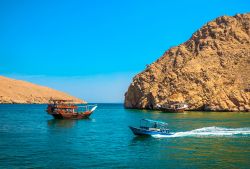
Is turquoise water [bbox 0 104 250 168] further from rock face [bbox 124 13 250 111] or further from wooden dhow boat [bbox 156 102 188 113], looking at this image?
rock face [bbox 124 13 250 111]

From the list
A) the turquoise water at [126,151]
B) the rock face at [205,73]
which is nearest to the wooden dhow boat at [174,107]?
the rock face at [205,73]

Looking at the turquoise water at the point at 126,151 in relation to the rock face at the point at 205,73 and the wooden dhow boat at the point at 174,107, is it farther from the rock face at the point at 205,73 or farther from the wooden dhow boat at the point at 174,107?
the rock face at the point at 205,73

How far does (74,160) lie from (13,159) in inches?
214

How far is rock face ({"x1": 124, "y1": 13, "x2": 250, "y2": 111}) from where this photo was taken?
131375mm

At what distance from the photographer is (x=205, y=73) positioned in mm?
139125

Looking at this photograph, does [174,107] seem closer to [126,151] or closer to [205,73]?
[205,73]

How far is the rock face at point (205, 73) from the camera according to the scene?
13138 centimetres

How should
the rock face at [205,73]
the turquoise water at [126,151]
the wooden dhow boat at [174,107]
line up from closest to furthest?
the turquoise water at [126,151]
the wooden dhow boat at [174,107]
the rock face at [205,73]

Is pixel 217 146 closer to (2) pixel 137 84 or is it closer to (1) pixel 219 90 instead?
(1) pixel 219 90

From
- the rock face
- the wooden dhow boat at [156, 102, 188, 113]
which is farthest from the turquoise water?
the rock face

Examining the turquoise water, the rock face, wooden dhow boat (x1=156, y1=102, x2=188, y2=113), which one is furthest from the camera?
the rock face

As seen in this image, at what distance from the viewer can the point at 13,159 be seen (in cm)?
3109

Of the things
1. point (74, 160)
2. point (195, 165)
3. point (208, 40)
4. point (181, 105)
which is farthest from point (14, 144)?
point (208, 40)

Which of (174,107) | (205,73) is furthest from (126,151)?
(205,73)
